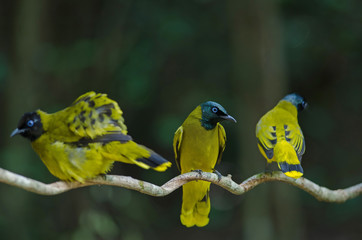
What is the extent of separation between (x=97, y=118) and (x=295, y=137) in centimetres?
128

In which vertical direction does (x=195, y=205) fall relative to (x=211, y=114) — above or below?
below

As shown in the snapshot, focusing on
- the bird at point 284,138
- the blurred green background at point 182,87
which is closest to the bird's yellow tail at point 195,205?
the bird at point 284,138

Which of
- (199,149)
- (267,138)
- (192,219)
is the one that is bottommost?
(192,219)

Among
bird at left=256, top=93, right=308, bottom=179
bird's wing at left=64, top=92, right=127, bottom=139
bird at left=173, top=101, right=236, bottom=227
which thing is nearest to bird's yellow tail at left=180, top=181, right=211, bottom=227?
bird at left=173, top=101, right=236, bottom=227

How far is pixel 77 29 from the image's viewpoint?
11.3 m

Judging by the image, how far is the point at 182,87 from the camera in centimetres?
1096

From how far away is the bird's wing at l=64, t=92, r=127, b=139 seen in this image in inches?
97.2

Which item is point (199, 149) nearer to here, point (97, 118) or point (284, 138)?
point (284, 138)

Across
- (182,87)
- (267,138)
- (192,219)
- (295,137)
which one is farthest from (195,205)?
(182,87)

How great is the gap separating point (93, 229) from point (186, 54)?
14.2ft

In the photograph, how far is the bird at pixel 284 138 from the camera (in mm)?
2822

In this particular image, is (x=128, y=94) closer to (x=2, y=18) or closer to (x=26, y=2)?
(x=26, y=2)

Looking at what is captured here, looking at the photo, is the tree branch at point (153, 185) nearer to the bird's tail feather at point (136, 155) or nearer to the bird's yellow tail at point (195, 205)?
the bird's tail feather at point (136, 155)

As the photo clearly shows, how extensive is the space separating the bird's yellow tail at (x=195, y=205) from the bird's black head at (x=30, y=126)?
3.34 ft
